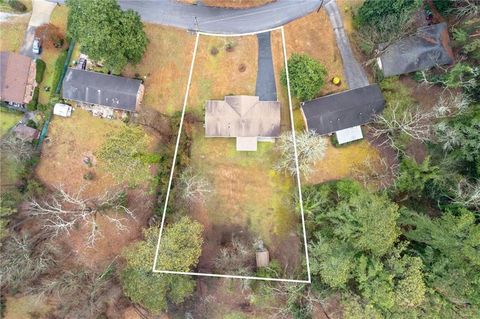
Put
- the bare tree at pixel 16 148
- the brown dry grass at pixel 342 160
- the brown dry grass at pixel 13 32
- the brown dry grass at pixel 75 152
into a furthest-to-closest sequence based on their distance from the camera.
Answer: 1. the brown dry grass at pixel 13 32
2. the brown dry grass at pixel 75 152
3. the brown dry grass at pixel 342 160
4. the bare tree at pixel 16 148

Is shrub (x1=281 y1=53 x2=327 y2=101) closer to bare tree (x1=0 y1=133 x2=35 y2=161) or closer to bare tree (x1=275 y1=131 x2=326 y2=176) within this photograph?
bare tree (x1=275 y1=131 x2=326 y2=176)

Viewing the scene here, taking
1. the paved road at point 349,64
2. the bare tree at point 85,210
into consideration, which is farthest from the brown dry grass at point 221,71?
the bare tree at point 85,210

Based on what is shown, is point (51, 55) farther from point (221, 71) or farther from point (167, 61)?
point (221, 71)

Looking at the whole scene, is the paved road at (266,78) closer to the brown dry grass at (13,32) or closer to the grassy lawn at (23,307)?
the brown dry grass at (13,32)

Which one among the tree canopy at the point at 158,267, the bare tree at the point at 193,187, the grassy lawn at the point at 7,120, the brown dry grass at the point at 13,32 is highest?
the brown dry grass at the point at 13,32

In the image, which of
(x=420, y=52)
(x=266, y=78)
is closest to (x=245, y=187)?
(x=266, y=78)

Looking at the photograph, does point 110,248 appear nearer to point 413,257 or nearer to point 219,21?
point 219,21
